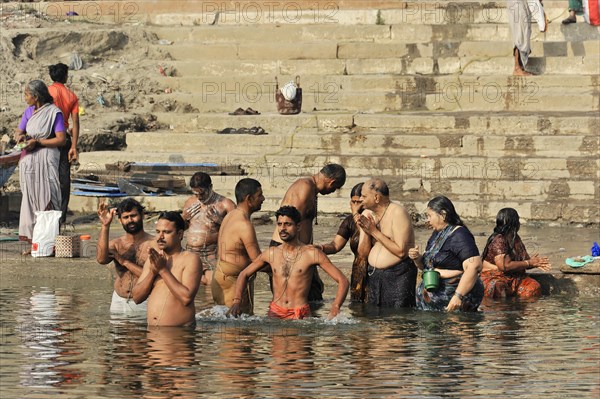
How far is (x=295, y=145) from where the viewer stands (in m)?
17.5

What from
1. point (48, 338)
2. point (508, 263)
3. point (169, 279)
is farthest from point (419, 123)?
point (48, 338)

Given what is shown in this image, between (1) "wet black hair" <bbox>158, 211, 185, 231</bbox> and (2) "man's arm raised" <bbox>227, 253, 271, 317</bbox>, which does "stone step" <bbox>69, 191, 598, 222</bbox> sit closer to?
(2) "man's arm raised" <bbox>227, 253, 271, 317</bbox>

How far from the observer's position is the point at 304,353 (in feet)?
32.3

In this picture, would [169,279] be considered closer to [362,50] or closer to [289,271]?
[289,271]

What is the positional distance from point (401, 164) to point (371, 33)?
3.23 metres

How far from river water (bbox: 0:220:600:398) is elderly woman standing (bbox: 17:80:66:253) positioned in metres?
1.97

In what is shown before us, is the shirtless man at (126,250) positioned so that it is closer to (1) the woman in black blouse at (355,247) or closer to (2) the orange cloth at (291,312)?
(2) the orange cloth at (291,312)

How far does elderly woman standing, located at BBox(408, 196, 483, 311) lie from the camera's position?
37.3 ft

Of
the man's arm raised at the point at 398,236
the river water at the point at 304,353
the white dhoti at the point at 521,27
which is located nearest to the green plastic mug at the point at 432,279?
the river water at the point at 304,353

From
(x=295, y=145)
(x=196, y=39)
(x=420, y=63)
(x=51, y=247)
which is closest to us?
(x=51, y=247)

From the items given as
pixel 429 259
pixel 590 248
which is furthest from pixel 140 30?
pixel 429 259

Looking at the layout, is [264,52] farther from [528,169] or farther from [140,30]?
[528,169]

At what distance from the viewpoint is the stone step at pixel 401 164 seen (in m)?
16.3

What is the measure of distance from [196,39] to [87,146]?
2748mm
